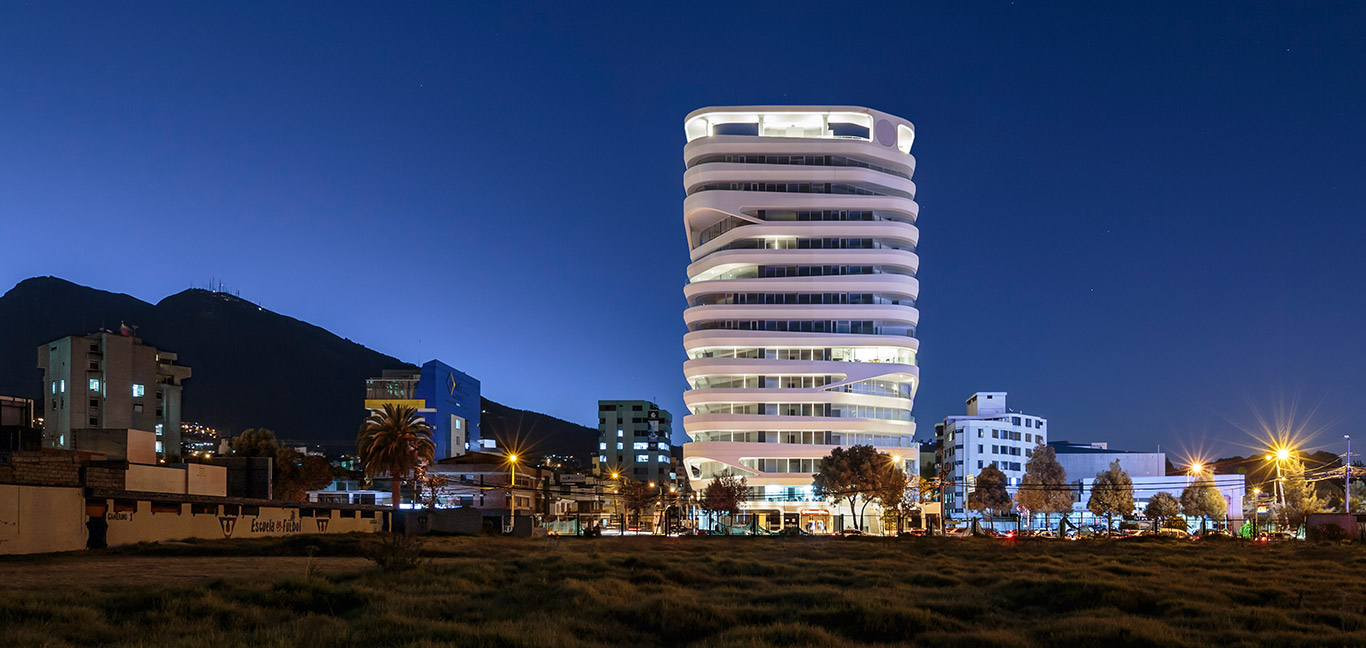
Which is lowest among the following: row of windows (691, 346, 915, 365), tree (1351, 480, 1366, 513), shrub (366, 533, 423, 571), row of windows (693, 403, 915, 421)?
tree (1351, 480, 1366, 513)

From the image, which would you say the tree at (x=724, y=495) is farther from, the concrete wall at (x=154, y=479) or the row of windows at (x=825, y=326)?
the concrete wall at (x=154, y=479)

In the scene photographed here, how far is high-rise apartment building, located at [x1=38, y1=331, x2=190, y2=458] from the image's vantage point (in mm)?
125125

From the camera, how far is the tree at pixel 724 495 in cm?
11894

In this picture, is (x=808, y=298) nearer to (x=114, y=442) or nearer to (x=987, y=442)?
(x=987, y=442)

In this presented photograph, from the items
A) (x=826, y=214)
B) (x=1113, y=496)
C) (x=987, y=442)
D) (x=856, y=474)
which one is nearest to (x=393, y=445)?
(x=856, y=474)

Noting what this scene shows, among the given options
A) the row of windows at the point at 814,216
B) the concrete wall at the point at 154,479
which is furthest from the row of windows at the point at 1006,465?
the concrete wall at the point at 154,479

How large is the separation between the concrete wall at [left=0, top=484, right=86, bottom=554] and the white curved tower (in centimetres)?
9351

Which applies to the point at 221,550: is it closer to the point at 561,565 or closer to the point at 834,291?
the point at 561,565

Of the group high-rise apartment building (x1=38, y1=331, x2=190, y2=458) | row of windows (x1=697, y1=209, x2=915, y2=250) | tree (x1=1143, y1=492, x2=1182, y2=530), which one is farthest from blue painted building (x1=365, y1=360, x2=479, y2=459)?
tree (x1=1143, y1=492, x2=1182, y2=530)

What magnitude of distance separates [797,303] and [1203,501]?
52.3m

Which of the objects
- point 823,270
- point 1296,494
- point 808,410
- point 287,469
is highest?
point 823,270

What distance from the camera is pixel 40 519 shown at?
3675cm

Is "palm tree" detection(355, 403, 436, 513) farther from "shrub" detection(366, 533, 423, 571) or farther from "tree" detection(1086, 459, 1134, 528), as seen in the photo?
"tree" detection(1086, 459, 1134, 528)

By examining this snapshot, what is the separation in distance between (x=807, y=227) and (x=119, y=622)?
12288 centimetres
